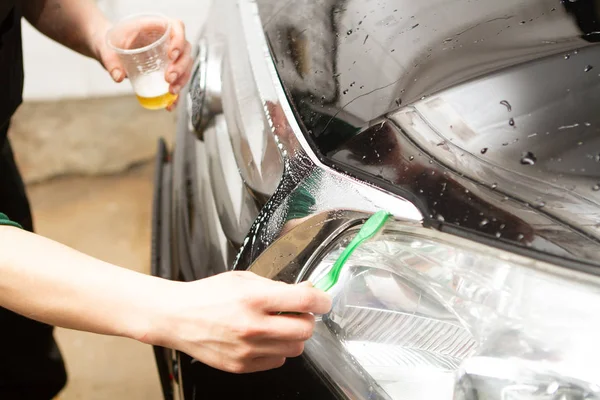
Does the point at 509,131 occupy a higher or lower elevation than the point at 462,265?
higher

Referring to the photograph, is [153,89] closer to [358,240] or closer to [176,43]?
[176,43]

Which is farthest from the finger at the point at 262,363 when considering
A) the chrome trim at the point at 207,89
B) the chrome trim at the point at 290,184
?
the chrome trim at the point at 207,89

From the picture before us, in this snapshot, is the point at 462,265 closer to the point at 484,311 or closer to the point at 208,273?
the point at 484,311

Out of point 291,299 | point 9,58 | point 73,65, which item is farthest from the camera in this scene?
point 73,65

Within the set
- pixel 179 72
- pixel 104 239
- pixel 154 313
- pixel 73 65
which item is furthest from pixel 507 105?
pixel 73 65

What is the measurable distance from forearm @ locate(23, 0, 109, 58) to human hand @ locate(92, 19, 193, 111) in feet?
0.07

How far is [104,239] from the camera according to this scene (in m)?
2.37

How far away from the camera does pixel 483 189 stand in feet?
2.64

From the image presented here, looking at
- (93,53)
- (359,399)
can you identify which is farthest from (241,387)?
(93,53)

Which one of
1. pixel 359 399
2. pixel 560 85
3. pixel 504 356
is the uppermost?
pixel 560 85

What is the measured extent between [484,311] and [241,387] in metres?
0.40

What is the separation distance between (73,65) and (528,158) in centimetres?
273

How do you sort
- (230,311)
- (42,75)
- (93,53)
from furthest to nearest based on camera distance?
(42,75) → (93,53) → (230,311)

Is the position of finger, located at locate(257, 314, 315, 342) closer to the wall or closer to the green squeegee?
the green squeegee
